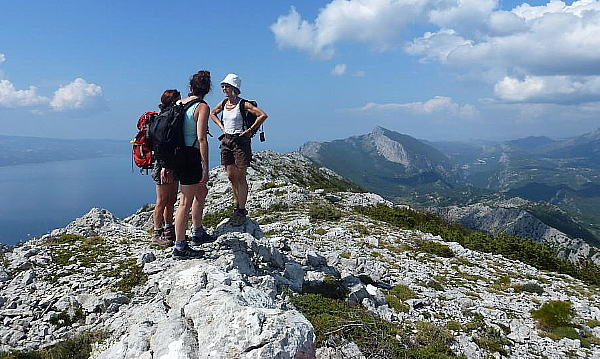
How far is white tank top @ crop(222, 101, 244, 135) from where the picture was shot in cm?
1002

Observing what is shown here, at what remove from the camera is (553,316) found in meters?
11.2

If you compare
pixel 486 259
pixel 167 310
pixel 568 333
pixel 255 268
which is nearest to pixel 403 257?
pixel 486 259

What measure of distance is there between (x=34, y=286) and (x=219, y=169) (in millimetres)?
26682

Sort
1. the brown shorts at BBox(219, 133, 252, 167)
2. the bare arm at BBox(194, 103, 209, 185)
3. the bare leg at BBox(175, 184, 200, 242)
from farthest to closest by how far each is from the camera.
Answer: the brown shorts at BBox(219, 133, 252, 167)
the bare leg at BBox(175, 184, 200, 242)
the bare arm at BBox(194, 103, 209, 185)

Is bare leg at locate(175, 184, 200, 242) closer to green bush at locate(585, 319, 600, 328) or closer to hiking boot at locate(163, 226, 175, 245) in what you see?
hiking boot at locate(163, 226, 175, 245)

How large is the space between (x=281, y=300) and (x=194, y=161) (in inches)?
141

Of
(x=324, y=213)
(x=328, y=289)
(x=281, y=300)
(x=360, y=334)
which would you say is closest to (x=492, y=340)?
(x=328, y=289)

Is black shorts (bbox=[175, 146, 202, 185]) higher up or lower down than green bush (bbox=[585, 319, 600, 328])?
higher up

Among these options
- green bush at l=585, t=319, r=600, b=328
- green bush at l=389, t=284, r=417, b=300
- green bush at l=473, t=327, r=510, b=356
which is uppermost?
green bush at l=389, t=284, r=417, b=300

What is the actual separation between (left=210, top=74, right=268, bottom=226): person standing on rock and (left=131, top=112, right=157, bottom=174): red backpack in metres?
2.00

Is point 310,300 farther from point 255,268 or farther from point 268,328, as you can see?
point 268,328

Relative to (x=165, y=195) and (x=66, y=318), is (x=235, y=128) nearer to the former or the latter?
(x=165, y=195)

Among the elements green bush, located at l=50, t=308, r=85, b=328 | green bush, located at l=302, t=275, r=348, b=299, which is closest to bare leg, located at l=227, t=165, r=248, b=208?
green bush, located at l=302, t=275, r=348, b=299

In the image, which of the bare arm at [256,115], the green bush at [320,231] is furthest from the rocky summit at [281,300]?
the bare arm at [256,115]
